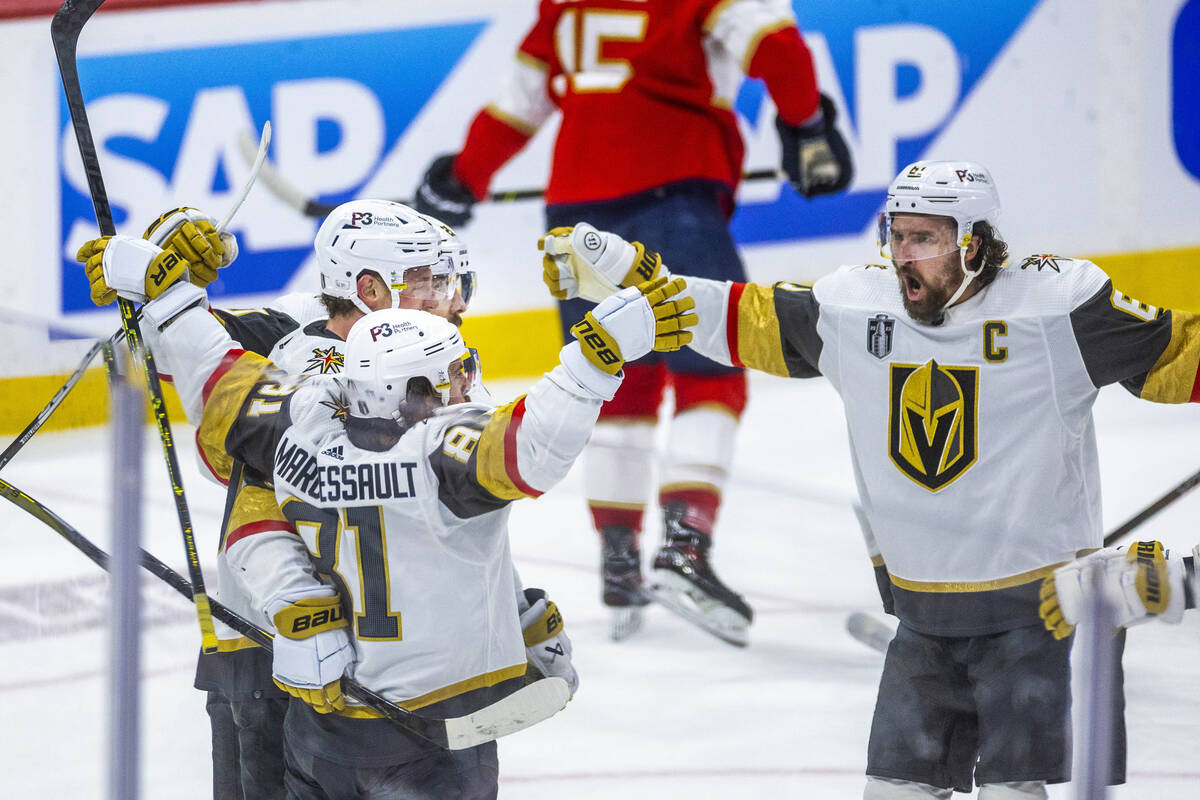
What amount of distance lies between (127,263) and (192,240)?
0.10m

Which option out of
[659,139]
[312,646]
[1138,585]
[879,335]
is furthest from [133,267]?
[659,139]

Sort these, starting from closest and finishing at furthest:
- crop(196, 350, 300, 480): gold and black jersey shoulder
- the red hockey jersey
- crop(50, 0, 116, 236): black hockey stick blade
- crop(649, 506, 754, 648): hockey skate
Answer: crop(196, 350, 300, 480): gold and black jersey shoulder < crop(50, 0, 116, 236): black hockey stick blade < crop(649, 506, 754, 648): hockey skate < the red hockey jersey

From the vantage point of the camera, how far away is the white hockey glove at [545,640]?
1.88 m

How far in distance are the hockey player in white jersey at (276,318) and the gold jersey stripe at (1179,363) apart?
32.2 inches

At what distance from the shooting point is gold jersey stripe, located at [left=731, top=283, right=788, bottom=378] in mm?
2082

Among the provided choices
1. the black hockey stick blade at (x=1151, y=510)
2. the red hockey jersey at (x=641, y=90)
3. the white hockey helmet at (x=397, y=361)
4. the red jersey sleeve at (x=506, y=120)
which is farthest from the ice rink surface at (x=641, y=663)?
the red jersey sleeve at (x=506, y=120)

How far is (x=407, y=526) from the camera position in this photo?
1694mm

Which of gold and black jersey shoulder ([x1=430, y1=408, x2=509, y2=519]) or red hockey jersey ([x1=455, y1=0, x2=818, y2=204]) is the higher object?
red hockey jersey ([x1=455, y1=0, x2=818, y2=204])

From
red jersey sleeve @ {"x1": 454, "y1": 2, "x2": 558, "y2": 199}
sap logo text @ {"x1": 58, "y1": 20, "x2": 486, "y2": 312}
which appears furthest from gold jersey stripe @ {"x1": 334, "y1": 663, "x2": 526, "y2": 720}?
sap logo text @ {"x1": 58, "y1": 20, "x2": 486, "y2": 312}

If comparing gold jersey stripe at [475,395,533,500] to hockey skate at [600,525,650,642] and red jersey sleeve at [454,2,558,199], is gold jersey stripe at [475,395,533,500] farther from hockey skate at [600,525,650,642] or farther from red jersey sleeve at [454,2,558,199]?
red jersey sleeve at [454,2,558,199]

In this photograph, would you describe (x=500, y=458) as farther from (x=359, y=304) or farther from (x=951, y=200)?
(x=951, y=200)

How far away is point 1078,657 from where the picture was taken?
4.75 ft

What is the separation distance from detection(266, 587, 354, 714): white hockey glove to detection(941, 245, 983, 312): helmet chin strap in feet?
2.69

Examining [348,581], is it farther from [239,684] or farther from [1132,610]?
[1132,610]
